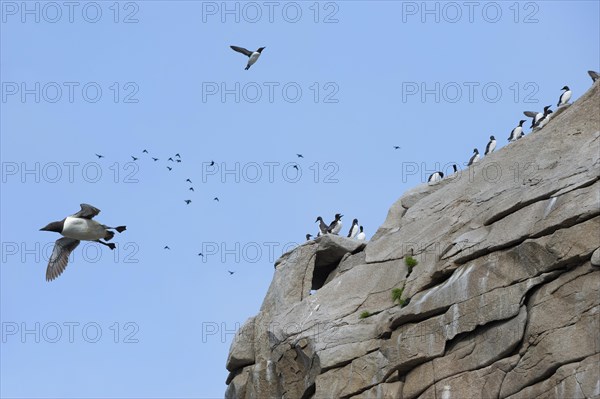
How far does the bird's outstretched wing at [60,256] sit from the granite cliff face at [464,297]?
539cm

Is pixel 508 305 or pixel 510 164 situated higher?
pixel 510 164

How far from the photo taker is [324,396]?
32.2 meters

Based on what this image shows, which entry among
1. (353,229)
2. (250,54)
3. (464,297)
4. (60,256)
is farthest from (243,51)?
(464,297)

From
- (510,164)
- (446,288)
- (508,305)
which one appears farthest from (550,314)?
(510,164)

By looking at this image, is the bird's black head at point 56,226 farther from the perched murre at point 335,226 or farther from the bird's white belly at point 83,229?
the perched murre at point 335,226

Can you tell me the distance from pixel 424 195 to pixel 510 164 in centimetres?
371

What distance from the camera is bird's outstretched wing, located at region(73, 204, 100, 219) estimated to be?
32406 millimetres

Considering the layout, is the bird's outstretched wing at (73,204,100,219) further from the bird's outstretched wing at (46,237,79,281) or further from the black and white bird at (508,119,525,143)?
the black and white bird at (508,119,525,143)

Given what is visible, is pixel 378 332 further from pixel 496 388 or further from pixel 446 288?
pixel 496 388

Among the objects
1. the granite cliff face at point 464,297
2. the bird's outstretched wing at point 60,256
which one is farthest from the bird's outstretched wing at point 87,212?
the granite cliff face at point 464,297

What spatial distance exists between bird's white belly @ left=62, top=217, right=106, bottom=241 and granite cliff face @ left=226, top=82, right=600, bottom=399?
523cm

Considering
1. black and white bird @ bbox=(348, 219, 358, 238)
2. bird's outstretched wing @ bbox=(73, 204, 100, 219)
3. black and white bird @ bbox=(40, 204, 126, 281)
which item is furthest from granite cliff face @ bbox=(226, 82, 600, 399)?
black and white bird @ bbox=(348, 219, 358, 238)

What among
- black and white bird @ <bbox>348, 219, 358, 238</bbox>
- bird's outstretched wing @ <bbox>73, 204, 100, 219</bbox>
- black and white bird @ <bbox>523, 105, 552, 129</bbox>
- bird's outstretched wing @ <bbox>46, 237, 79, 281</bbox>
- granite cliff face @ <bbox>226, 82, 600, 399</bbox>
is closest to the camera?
granite cliff face @ <bbox>226, 82, 600, 399</bbox>

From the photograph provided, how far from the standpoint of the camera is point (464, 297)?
30344 mm
